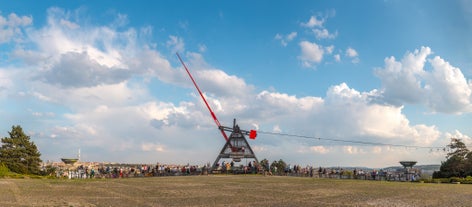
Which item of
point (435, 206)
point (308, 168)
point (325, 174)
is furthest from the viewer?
point (308, 168)

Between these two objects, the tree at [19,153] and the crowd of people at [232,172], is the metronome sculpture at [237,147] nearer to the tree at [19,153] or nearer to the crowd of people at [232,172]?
the crowd of people at [232,172]

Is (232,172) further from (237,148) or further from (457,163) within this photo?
(457,163)

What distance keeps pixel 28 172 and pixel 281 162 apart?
56.5 m

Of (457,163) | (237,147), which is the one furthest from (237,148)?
(457,163)

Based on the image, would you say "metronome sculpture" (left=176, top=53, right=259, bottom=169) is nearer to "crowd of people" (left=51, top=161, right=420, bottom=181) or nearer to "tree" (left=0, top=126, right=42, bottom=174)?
"crowd of people" (left=51, top=161, right=420, bottom=181)

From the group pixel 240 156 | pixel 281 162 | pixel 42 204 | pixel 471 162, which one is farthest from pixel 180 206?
pixel 281 162

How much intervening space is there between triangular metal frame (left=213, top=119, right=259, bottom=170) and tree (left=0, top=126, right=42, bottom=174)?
69.5ft

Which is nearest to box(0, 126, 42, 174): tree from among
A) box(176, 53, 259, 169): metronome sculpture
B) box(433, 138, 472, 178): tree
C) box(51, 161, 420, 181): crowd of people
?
box(51, 161, 420, 181): crowd of people

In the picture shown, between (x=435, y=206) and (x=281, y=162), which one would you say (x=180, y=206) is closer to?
(x=435, y=206)

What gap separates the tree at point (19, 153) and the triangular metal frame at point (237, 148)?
2118 centimetres

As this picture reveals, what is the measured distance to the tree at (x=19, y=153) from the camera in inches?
1697

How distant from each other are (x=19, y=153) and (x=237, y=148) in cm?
2500

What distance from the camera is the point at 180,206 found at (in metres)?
13.5

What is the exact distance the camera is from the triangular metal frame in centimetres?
4628
